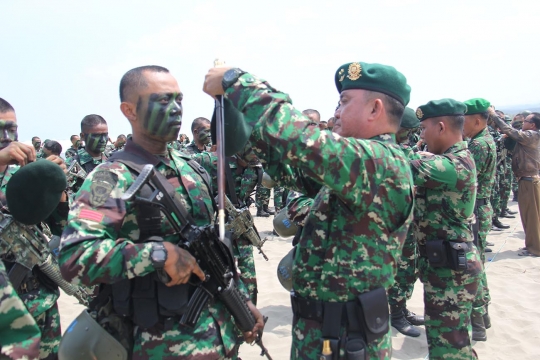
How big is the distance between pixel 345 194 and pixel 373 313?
2.04 ft

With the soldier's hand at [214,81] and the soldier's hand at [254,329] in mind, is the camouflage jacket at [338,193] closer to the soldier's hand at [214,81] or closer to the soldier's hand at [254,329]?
the soldier's hand at [214,81]

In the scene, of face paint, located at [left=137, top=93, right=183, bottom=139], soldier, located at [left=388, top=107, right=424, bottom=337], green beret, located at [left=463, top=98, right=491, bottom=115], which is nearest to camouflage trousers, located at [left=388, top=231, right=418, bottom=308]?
soldier, located at [left=388, top=107, right=424, bottom=337]

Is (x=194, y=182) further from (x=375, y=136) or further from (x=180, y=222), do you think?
(x=375, y=136)

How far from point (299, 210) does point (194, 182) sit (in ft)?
2.98

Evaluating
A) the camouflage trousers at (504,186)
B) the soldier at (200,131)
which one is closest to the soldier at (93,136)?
the soldier at (200,131)

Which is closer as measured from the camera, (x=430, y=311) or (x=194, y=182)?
(x=194, y=182)

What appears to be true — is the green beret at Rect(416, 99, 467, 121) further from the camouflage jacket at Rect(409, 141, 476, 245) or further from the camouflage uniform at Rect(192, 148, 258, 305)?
the camouflage uniform at Rect(192, 148, 258, 305)

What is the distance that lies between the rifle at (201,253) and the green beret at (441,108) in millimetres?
2374

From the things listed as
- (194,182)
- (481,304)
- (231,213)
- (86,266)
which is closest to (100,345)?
(86,266)

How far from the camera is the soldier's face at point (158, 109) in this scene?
2193mm

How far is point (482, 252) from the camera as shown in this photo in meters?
5.10

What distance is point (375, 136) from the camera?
2.15 metres

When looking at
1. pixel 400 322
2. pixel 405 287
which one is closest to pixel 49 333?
pixel 400 322

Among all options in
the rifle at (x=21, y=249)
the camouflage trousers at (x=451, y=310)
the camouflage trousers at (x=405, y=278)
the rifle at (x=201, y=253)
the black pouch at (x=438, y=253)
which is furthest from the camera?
the camouflage trousers at (x=405, y=278)
